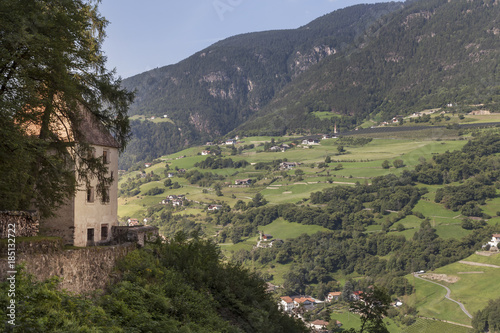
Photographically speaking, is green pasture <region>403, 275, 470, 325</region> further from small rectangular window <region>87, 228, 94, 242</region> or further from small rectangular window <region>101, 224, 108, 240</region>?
small rectangular window <region>87, 228, 94, 242</region>

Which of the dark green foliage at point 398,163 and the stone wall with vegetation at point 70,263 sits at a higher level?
the dark green foliage at point 398,163

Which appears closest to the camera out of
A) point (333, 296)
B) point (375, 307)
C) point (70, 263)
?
point (70, 263)

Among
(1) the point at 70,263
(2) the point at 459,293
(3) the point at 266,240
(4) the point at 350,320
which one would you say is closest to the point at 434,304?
(2) the point at 459,293

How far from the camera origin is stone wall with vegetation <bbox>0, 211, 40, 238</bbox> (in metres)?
10.9

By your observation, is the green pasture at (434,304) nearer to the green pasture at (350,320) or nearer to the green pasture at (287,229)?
the green pasture at (350,320)

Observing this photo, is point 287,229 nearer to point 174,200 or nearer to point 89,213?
point 174,200

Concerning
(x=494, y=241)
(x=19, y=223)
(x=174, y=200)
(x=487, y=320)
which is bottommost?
(x=487, y=320)

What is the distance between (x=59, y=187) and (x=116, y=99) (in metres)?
4.55

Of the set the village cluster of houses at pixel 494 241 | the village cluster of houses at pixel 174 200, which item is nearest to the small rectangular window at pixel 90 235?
the village cluster of houses at pixel 494 241

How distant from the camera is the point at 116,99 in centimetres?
1892

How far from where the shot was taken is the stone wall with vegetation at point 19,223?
10.9 meters

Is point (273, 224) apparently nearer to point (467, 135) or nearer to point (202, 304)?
point (467, 135)

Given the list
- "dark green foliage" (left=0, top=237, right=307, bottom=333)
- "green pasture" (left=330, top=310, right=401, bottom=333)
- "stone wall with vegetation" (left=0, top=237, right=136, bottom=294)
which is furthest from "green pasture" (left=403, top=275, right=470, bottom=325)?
"stone wall with vegetation" (left=0, top=237, right=136, bottom=294)

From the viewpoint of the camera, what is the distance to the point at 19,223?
1138cm
